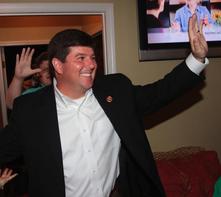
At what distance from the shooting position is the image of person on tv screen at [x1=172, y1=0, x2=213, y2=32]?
257cm

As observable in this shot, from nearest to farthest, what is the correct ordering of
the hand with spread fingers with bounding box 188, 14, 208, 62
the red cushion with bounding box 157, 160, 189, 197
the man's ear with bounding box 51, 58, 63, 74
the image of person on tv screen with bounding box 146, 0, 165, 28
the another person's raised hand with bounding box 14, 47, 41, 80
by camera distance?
the hand with spread fingers with bounding box 188, 14, 208, 62 → the man's ear with bounding box 51, 58, 63, 74 → the another person's raised hand with bounding box 14, 47, 41, 80 → the red cushion with bounding box 157, 160, 189, 197 → the image of person on tv screen with bounding box 146, 0, 165, 28

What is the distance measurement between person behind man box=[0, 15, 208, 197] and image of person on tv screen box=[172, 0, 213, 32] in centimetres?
102

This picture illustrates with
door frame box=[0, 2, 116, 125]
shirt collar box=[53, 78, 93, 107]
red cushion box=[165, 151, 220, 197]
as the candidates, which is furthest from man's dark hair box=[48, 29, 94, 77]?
red cushion box=[165, 151, 220, 197]

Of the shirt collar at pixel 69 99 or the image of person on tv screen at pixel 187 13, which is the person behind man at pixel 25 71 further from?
the image of person on tv screen at pixel 187 13

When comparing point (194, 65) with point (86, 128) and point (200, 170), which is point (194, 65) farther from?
point (200, 170)

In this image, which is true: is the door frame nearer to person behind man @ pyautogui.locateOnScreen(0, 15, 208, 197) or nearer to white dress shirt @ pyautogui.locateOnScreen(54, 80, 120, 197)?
person behind man @ pyautogui.locateOnScreen(0, 15, 208, 197)

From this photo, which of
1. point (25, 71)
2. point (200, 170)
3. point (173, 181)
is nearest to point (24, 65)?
point (25, 71)

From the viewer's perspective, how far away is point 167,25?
2557mm

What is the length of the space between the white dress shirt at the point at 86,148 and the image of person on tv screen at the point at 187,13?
1265 mm

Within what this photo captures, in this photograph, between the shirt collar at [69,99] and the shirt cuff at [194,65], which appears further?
the shirt collar at [69,99]

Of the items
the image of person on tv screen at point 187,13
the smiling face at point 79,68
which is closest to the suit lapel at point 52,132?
the smiling face at point 79,68

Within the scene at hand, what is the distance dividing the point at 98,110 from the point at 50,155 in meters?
0.32

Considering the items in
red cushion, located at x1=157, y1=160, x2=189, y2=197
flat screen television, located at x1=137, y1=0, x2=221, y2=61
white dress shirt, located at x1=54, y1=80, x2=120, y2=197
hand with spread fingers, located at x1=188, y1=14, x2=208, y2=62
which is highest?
flat screen television, located at x1=137, y1=0, x2=221, y2=61

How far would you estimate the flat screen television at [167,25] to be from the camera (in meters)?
2.55
